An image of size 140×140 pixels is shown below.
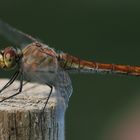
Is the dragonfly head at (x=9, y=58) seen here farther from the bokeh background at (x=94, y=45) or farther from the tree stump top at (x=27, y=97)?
the bokeh background at (x=94, y=45)

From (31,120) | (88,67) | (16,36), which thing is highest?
(16,36)

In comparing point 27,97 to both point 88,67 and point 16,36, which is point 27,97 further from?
point 88,67

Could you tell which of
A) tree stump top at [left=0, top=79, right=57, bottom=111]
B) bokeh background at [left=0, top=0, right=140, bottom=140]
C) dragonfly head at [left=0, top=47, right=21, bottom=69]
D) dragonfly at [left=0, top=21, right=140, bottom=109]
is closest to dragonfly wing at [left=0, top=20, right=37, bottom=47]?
dragonfly at [left=0, top=21, right=140, bottom=109]

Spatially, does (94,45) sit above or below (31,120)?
above

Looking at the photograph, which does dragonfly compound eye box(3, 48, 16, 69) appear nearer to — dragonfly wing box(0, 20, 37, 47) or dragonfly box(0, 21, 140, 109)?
dragonfly box(0, 21, 140, 109)

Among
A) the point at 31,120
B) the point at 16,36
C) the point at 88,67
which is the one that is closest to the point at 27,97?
the point at 31,120

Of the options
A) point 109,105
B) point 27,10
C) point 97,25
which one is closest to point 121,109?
point 109,105
